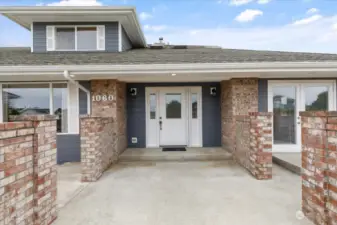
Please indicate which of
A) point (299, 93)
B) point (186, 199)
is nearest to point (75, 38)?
point (186, 199)

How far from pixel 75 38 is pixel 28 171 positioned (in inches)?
252

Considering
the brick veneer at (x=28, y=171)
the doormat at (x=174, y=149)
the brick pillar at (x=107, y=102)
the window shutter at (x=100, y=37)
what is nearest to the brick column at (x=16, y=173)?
A: the brick veneer at (x=28, y=171)

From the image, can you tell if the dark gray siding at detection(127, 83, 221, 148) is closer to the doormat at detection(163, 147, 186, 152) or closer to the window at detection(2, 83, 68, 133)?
the doormat at detection(163, 147, 186, 152)

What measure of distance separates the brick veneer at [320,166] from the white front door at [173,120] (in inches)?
182

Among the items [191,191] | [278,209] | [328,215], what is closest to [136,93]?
[191,191]

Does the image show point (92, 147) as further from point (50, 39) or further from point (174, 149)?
point (50, 39)

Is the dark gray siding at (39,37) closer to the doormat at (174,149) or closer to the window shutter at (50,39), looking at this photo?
the window shutter at (50,39)

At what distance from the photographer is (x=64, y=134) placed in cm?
635

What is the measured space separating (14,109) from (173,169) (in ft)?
16.5

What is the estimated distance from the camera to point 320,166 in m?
2.55

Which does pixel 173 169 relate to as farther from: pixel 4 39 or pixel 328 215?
pixel 4 39

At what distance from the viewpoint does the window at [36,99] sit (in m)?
6.26

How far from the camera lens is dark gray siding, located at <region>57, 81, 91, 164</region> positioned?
20.7 feet

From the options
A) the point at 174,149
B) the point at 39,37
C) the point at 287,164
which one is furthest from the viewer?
the point at 39,37
